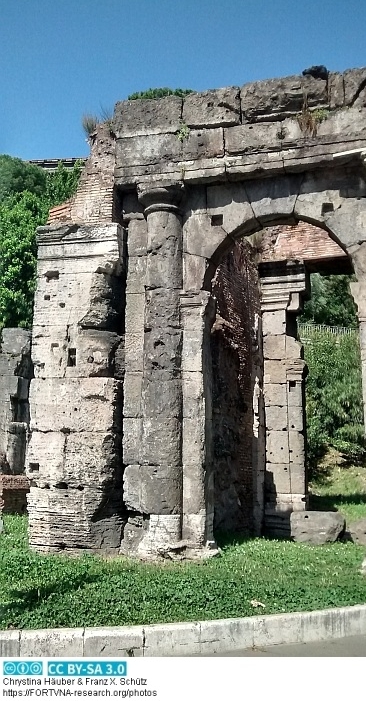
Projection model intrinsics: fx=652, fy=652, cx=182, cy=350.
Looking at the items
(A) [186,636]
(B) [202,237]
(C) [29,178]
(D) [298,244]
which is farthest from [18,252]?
(A) [186,636]

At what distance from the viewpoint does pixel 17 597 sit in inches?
241

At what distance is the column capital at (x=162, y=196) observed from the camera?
8.86m

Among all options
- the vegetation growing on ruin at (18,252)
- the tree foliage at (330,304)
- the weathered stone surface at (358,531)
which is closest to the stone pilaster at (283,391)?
the weathered stone surface at (358,531)

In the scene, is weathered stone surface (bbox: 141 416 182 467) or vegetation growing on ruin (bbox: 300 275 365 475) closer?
weathered stone surface (bbox: 141 416 182 467)

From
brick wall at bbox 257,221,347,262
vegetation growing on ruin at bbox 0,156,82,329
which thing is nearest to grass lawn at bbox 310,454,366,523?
brick wall at bbox 257,221,347,262

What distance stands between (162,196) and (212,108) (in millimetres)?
1390

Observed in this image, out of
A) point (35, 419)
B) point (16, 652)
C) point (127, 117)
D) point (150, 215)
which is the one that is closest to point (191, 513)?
point (35, 419)

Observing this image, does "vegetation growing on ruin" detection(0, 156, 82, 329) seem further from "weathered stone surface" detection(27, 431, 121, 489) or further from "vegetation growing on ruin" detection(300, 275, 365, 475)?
"weathered stone surface" detection(27, 431, 121, 489)

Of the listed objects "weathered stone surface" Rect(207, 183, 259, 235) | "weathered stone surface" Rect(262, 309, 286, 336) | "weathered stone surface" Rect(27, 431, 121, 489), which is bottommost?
Answer: "weathered stone surface" Rect(27, 431, 121, 489)

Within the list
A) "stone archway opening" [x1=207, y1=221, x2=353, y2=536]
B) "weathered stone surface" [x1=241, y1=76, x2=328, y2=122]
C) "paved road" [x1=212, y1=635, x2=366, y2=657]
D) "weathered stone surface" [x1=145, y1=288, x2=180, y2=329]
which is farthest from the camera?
"stone archway opening" [x1=207, y1=221, x2=353, y2=536]

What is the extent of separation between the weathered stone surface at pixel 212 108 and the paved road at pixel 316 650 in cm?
649

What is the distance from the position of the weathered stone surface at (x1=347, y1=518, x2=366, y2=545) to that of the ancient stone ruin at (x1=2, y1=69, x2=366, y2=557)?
114 inches

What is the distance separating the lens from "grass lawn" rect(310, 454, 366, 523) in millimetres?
13747
